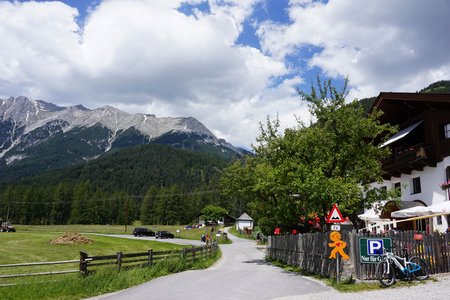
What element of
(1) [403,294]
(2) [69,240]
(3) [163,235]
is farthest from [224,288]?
(3) [163,235]

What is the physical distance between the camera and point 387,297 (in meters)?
11.5

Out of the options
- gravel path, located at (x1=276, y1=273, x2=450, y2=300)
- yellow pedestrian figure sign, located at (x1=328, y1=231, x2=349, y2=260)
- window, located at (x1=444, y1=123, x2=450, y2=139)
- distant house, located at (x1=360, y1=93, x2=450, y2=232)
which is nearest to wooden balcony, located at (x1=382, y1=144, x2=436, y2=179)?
distant house, located at (x1=360, y1=93, x2=450, y2=232)

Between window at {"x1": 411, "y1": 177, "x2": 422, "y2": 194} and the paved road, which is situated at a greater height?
window at {"x1": 411, "y1": 177, "x2": 422, "y2": 194}

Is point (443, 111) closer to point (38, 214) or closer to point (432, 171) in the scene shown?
point (432, 171)

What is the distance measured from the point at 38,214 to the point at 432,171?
147 m

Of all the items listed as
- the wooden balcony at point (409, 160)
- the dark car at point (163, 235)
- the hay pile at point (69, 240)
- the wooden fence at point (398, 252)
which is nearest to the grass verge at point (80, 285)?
the wooden fence at point (398, 252)

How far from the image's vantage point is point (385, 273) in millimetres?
14008

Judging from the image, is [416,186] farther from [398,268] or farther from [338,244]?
[338,244]

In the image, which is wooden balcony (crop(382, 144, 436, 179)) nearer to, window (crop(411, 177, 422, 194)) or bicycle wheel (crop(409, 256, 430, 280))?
window (crop(411, 177, 422, 194))

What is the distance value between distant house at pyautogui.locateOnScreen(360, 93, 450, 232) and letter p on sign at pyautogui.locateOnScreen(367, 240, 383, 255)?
26.8 ft

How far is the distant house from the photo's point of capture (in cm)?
2491

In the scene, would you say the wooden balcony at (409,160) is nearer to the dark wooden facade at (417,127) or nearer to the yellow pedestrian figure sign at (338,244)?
the dark wooden facade at (417,127)

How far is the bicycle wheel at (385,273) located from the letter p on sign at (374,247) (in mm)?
552

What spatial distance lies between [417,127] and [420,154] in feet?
11.7
